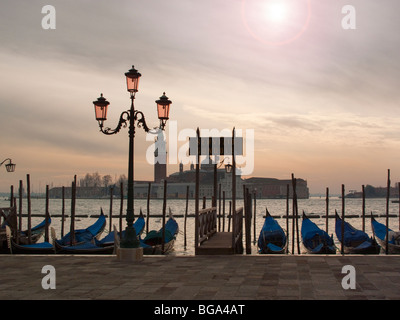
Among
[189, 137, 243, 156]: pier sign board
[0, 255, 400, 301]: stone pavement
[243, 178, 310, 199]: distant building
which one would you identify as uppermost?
[189, 137, 243, 156]: pier sign board

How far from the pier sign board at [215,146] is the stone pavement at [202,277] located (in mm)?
2337

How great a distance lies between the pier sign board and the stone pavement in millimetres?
2337

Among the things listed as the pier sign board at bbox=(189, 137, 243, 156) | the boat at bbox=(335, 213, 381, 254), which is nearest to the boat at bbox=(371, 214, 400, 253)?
the boat at bbox=(335, 213, 381, 254)

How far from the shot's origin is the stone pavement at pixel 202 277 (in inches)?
260

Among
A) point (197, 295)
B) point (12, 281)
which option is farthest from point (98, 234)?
point (197, 295)

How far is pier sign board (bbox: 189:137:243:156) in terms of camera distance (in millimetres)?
11125

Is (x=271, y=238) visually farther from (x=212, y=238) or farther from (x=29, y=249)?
(x=29, y=249)

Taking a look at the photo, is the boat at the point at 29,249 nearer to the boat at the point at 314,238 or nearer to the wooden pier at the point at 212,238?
the wooden pier at the point at 212,238

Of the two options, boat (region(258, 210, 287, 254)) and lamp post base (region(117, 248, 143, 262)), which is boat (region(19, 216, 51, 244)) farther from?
lamp post base (region(117, 248, 143, 262))

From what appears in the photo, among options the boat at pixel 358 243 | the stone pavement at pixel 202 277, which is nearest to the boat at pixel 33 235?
the stone pavement at pixel 202 277

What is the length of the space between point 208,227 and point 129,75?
5.10 metres

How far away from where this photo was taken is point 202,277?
313 inches

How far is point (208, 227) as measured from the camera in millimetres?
13641

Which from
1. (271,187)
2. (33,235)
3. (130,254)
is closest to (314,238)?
(130,254)
